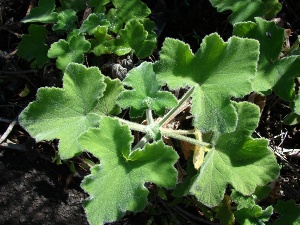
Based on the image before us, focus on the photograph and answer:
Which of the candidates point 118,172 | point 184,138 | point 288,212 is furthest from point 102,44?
point 288,212

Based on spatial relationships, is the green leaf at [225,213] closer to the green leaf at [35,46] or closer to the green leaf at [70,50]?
the green leaf at [70,50]

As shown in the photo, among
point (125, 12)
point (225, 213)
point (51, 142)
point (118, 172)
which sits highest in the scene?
point (125, 12)

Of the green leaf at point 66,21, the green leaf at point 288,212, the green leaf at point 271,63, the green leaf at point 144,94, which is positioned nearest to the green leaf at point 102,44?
the green leaf at point 66,21

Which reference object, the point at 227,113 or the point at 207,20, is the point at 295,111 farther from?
the point at 207,20

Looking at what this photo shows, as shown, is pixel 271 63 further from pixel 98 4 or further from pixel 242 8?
pixel 98 4

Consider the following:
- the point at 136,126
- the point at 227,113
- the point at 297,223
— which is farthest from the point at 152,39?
the point at 297,223
